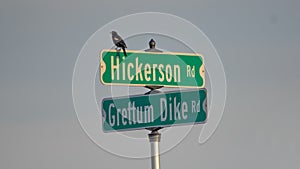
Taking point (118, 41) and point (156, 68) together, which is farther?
point (156, 68)

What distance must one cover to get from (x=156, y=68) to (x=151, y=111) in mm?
501

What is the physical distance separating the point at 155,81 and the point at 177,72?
0.27 metres

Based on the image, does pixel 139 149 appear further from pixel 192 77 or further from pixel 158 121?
pixel 192 77

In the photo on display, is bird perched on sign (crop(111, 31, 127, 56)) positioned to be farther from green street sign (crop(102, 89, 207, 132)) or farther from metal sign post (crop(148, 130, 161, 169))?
metal sign post (crop(148, 130, 161, 169))

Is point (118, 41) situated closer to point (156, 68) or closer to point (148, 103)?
point (156, 68)

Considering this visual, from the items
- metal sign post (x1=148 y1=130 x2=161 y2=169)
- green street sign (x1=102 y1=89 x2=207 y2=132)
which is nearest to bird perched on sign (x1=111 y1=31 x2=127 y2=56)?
green street sign (x1=102 y1=89 x2=207 y2=132)

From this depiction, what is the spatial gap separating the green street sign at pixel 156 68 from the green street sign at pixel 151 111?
0.66 ft

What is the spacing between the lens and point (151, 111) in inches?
284

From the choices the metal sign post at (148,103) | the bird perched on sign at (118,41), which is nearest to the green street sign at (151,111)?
the metal sign post at (148,103)

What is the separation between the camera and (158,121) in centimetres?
717

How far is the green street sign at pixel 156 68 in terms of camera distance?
7172mm

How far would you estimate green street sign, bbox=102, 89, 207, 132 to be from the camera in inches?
280

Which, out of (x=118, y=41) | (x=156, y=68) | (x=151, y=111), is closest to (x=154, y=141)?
(x=151, y=111)

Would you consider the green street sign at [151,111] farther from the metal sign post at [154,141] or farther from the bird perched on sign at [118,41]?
the bird perched on sign at [118,41]
